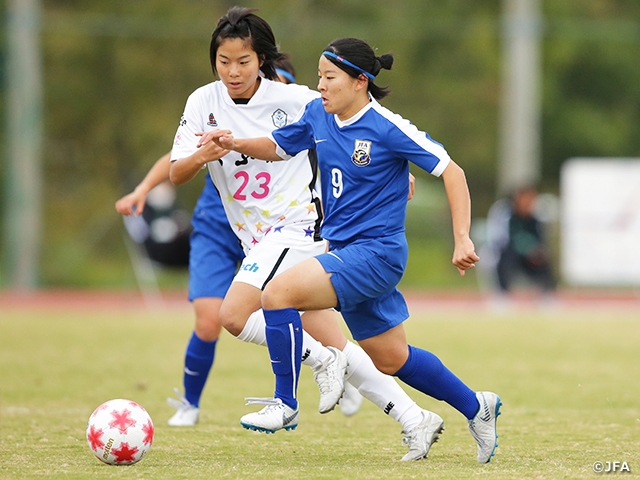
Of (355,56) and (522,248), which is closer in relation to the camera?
(355,56)

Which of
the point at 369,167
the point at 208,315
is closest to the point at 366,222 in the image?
the point at 369,167

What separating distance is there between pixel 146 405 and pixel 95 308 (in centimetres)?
905

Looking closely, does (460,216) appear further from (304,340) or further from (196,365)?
(196,365)

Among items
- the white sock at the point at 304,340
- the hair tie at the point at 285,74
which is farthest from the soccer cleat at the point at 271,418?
the hair tie at the point at 285,74

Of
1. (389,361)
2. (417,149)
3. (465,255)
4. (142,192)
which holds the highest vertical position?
(417,149)

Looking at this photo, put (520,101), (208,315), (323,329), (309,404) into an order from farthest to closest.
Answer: (520,101) < (309,404) < (208,315) < (323,329)

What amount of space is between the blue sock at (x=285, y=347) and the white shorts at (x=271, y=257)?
1.51 feet

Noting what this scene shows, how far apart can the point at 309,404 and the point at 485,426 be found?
7.35 ft

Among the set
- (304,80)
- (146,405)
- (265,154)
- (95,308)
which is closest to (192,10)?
(304,80)

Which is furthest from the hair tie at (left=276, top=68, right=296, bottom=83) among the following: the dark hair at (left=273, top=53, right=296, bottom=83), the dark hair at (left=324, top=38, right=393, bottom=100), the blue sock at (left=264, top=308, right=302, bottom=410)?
the blue sock at (left=264, top=308, right=302, bottom=410)

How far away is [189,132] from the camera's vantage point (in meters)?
5.17

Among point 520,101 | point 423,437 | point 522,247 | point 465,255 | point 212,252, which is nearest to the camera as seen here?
point 465,255

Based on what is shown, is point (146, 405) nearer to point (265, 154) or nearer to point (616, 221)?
point (265, 154)

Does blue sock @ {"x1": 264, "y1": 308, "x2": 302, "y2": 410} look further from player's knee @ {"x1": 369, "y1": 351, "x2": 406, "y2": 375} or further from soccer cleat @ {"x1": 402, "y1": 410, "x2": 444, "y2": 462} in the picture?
soccer cleat @ {"x1": 402, "y1": 410, "x2": 444, "y2": 462}
